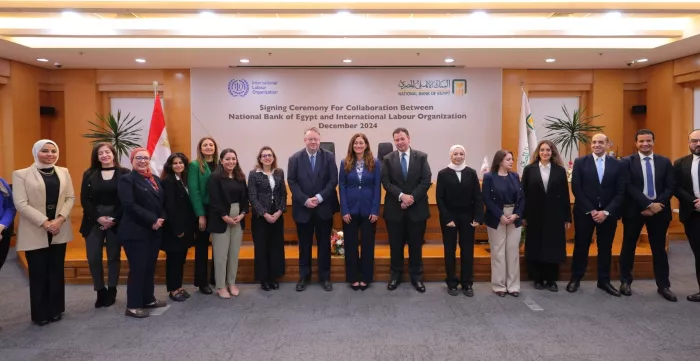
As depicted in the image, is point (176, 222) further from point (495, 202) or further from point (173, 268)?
point (495, 202)

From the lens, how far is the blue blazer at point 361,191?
4.63m

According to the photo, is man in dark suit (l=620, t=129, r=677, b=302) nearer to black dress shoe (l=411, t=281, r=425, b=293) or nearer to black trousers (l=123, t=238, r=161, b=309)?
black dress shoe (l=411, t=281, r=425, b=293)

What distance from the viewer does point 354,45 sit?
657 centimetres

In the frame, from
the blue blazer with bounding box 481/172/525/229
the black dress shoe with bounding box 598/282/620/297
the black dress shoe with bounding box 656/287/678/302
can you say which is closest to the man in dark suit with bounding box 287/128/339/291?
the blue blazer with bounding box 481/172/525/229

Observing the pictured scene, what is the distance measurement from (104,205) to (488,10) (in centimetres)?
393

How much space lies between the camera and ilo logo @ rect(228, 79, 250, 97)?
815 centimetres

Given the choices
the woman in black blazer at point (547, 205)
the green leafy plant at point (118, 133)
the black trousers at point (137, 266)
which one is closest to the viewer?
the black trousers at point (137, 266)

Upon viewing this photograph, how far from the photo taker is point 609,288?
455 cm

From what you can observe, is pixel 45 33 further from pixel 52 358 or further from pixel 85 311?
pixel 52 358

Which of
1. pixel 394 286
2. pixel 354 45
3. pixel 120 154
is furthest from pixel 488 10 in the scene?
pixel 120 154

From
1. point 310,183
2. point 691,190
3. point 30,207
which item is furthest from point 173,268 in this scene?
point 691,190

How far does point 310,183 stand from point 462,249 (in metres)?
1.55

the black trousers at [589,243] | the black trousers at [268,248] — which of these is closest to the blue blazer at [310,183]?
the black trousers at [268,248]

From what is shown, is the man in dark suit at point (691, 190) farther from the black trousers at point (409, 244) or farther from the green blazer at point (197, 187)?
the green blazer at point (197, 187)
